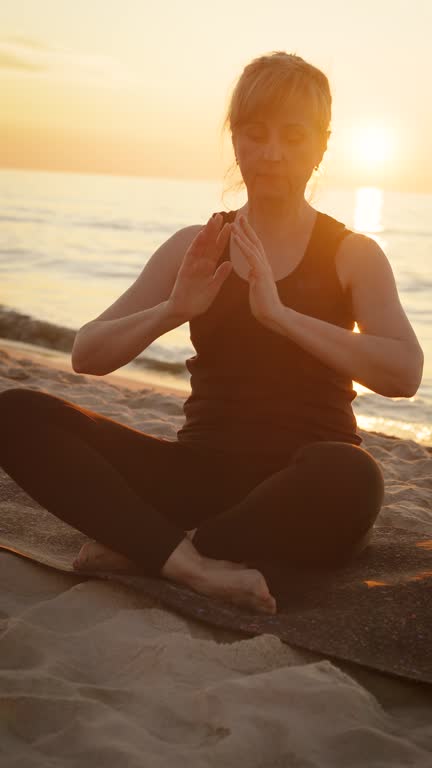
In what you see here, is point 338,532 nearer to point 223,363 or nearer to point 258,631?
point 258,631

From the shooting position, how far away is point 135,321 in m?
2.67

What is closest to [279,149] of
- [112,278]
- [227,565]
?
[227,565]

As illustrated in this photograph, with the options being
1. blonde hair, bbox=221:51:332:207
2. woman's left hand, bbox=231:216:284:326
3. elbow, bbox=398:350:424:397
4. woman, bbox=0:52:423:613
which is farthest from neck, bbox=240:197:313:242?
elbow, bbox=398:350:424:397

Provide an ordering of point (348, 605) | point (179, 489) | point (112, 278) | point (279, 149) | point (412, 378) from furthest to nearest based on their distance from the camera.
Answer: point (112, 278), point (179, 489), point (279, 149), point (412, 378), point (348, 605)

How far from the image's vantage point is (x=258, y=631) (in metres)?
2.31

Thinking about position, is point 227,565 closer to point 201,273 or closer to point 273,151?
point 201,273

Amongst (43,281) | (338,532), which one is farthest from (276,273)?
(43,281)

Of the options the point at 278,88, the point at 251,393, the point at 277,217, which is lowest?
the point at 251,393

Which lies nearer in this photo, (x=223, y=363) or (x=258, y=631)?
(x=258, y=631)

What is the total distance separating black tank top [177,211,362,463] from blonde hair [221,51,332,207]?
1.34 feet

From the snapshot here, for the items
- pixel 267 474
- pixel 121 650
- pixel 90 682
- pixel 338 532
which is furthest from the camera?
pixel 267 474

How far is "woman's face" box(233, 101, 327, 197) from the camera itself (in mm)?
2639

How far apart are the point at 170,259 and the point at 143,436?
23.5 inches

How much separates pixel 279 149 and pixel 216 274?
439mm
